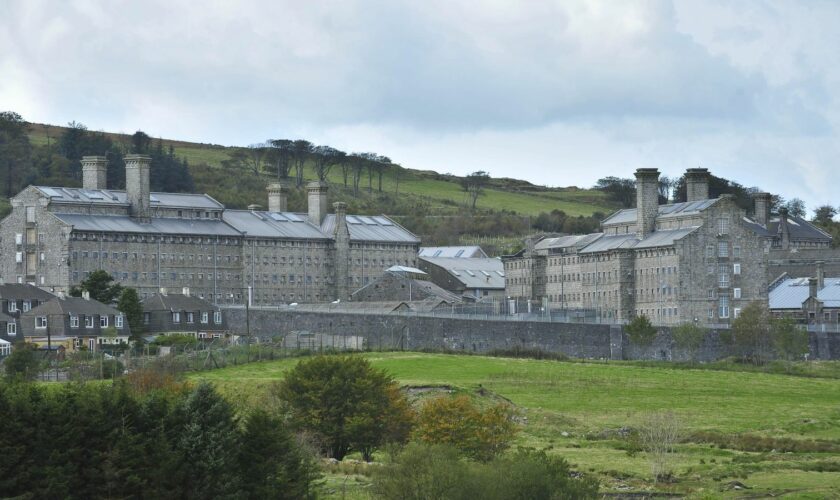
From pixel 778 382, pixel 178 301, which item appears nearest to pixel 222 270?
pixel 178 301

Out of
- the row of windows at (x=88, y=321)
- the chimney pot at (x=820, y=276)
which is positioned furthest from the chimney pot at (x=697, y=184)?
the row of windows at (x=88, y=321)

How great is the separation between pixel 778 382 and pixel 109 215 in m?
57.1

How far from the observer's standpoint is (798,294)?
124 meters

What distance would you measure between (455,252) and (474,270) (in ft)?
34.6

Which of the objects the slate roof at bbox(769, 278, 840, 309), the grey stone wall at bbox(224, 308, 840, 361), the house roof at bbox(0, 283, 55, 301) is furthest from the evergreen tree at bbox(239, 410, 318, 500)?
the slate roof at bbox(769, 278, 840, 309)

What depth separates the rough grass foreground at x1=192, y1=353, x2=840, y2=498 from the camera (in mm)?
61781

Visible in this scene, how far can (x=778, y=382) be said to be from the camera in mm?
91750

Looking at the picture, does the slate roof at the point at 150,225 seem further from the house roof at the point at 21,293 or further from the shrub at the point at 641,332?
the shrub at the point at 641,332

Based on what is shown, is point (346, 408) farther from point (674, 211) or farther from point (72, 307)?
point (674, 211)

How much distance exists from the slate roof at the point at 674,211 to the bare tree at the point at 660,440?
51740 millimetres

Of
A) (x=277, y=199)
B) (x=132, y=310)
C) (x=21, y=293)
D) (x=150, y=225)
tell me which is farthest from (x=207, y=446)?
(x=277, y=199)

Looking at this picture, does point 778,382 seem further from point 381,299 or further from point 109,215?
point 109,215

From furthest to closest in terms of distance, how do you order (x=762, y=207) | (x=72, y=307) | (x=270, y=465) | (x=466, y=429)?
(x=762, y=207)
(x=72, y=307)
(x=466, y=429)
(x=270, y=465)

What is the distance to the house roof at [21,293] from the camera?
111m
